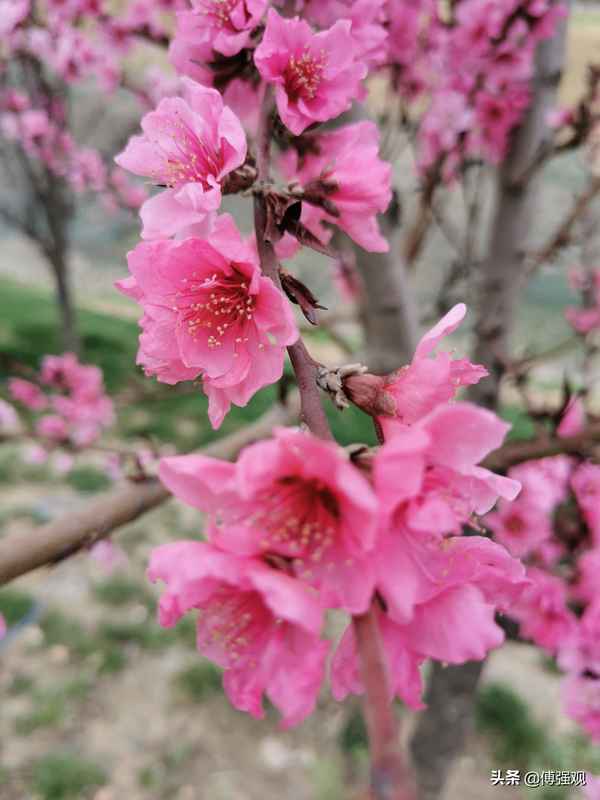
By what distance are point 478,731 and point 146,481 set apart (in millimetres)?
1947

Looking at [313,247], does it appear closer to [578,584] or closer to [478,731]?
[578,584]

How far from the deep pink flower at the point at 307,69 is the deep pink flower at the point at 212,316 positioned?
0.16 meters

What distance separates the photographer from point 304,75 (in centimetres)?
56

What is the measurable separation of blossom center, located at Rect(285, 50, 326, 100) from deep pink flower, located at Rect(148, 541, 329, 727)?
417 mm

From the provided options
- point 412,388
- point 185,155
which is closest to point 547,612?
point 412,388

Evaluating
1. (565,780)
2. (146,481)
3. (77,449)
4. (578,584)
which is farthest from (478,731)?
(146,481)

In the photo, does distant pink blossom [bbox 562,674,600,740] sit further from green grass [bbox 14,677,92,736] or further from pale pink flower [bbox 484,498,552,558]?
green grass [bbox 14,677,92,736]

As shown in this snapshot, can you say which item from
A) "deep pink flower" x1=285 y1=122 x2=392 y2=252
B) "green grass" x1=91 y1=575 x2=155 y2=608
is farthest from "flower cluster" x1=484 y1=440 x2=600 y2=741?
"green grass" x1=91 y1=575 x2=155 y2=608

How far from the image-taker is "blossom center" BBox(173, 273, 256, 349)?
0.51 m

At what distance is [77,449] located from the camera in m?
1.42

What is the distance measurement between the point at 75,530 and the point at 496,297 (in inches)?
50.4

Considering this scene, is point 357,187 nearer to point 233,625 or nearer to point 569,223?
point 233,625

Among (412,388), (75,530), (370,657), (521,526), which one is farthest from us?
(521,526)

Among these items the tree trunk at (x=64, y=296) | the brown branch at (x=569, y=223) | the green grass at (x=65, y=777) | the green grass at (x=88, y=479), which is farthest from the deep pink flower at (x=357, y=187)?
the tree trunk at (x=64, y=296)
